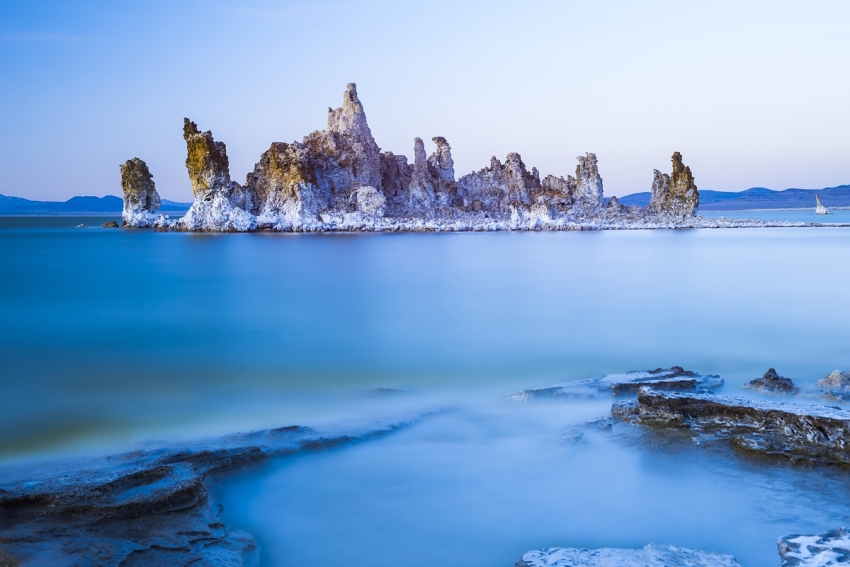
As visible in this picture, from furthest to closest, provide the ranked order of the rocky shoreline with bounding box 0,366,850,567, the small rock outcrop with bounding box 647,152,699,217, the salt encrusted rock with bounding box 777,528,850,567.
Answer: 1. the small rock outcrop with bounding box 647,152,699,217
2. the rocky shoreline with bounding box 0,366,850,567
3. the salt encrusted rock with bounding box 777,528,850,567

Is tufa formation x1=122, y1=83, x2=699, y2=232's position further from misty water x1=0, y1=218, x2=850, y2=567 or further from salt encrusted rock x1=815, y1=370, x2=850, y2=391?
salt encrusted rock x1=815, y1=370, x2=850, y2=391

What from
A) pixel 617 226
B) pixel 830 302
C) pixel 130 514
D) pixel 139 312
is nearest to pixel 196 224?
pixel 617 226

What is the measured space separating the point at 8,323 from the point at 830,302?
15827 mm

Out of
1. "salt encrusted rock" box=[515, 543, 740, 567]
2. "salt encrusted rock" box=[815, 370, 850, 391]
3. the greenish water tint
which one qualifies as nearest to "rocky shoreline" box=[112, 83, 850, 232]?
the greenish water tint

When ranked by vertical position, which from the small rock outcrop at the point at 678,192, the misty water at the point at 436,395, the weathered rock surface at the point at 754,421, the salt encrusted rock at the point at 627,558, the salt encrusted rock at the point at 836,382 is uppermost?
the small rock outcrop at the point at 678,192

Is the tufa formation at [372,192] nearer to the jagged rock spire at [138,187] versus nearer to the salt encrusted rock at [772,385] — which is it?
the jagged rock spire at [138,187]

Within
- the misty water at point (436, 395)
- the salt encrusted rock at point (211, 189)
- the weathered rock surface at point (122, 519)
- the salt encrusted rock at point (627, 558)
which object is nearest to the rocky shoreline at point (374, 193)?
the salt encrusted rock at point (211, 189)

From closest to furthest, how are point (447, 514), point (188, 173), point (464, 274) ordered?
point (447, 514)
point (464, 274)
point (188, 173)

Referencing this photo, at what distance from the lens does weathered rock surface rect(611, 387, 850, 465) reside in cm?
445

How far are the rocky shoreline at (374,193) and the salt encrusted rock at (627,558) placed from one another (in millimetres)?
52175

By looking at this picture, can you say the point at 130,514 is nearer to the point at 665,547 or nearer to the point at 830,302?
the point at 665,547

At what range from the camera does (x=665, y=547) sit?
11.0 ft

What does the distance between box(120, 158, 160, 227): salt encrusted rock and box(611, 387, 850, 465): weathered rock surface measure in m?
64.1

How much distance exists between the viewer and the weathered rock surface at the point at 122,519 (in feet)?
10.2
